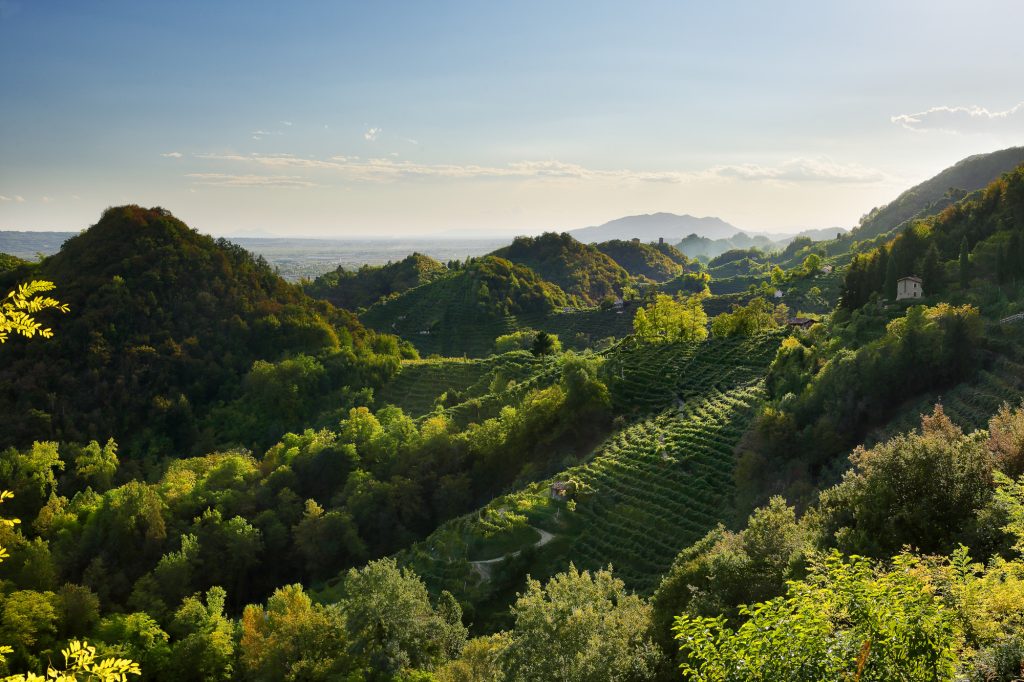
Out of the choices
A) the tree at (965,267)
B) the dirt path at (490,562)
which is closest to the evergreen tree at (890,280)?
the tree at (965,267)

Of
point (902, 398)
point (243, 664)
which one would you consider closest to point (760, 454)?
point (902, 398)

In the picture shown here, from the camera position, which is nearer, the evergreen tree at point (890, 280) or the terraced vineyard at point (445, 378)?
the evergreen tree at point (890, 280)

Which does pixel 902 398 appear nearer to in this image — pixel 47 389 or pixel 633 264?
pixel 47 389

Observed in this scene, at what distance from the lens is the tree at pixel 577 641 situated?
49.1ft

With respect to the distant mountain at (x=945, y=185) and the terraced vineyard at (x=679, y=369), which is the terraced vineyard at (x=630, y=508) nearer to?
the terraced vineyard at (x=679, y=369)

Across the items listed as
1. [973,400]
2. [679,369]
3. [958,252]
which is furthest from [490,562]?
[958,252]

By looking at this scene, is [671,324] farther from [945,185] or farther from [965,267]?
[945,185]

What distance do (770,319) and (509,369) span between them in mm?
28921

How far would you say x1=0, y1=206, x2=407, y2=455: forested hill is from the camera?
53.1 metres

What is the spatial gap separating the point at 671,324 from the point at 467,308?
50558mm

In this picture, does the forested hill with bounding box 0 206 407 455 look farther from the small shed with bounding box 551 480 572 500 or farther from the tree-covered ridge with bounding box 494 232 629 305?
the tree-covered ridge with bounding box 494 232 629 305

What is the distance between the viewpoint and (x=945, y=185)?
168 m

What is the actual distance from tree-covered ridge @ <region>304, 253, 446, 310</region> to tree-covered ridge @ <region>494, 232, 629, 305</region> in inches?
964

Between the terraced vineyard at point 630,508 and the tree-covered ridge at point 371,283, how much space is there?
319 ft
